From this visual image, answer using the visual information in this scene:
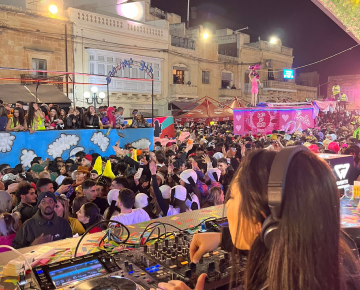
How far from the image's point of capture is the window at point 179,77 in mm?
28203

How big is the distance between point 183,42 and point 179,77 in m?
3.01

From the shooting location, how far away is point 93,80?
21188 millimetres

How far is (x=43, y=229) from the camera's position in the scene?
3.39 m

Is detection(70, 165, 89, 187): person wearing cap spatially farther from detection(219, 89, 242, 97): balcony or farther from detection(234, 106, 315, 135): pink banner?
detection(219, 89, 242, 97): balcony

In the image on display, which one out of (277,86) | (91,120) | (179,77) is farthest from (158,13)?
(91,120)

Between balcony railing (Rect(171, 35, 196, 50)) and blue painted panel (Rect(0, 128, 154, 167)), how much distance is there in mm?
18267

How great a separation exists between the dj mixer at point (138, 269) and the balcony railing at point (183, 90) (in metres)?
25.3

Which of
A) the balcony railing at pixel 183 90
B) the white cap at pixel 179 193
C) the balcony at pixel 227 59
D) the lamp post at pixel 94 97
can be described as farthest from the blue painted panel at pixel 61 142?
the balcony at pixel 227 59

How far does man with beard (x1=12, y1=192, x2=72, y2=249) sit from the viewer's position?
3309 mm

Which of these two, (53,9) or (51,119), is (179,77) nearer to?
(53,9)

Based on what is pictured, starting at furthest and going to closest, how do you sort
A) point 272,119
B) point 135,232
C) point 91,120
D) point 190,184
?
1. point 272,119
2. point 91,120
3. point 190,184
4. point 135,232

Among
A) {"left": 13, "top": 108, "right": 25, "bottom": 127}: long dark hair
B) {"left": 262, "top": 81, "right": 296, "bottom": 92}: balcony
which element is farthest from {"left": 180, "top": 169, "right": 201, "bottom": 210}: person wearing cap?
{"left": 262, "top": 81, "right": 296, "bottom": 92}: balcony

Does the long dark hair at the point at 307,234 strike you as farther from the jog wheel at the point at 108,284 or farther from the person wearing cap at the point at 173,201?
the person wearing cap at the point at 173,201

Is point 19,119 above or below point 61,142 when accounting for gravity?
above
